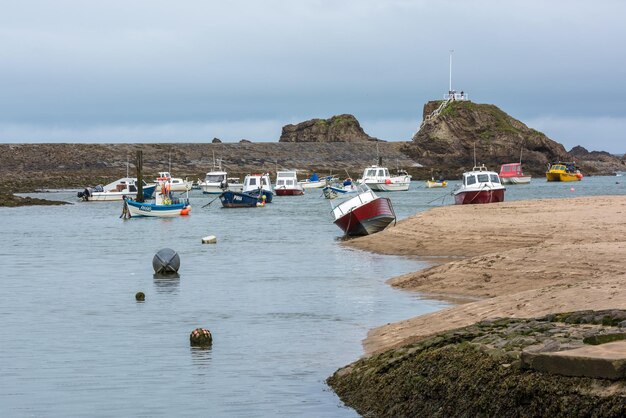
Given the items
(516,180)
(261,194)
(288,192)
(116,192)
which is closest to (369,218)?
(261,194)

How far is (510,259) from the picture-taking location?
2353 centimetres

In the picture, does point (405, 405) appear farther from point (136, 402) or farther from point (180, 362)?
point (180, 362)

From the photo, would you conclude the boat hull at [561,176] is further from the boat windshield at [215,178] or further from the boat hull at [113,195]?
the boat hull at [113,195]

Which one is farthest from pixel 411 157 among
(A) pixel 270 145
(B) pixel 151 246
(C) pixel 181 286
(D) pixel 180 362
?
(D) pixel 180 362

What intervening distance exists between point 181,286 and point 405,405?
16547mm

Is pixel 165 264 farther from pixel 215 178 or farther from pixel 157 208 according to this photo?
pixel 215 178

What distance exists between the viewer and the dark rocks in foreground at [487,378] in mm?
9500

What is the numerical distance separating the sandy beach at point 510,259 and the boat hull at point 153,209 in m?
26.4

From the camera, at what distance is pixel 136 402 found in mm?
13836

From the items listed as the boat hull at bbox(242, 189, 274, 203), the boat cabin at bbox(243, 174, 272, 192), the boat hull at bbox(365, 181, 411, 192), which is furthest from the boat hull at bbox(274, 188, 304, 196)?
the boat hull at bbox(242, 189, 274, 203)

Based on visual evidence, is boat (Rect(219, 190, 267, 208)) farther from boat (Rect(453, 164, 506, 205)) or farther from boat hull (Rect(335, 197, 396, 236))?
boat hull (Rect(335, 197, 396, 236))

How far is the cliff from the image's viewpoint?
163 meters

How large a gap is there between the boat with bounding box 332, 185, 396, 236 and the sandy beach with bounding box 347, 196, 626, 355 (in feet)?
3.99

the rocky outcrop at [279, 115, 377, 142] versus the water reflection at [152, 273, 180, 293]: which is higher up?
the rocky outcrop at [279, 115, 377, 142]
